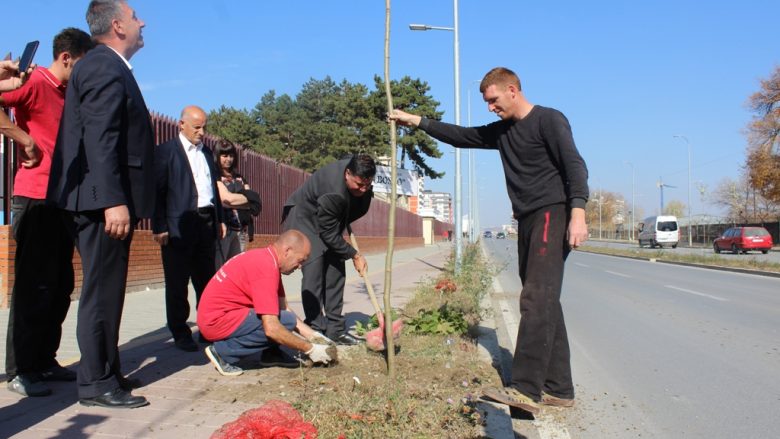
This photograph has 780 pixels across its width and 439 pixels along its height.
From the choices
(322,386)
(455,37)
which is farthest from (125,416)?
(455,37)

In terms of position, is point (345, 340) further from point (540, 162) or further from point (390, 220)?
point (540, 162)

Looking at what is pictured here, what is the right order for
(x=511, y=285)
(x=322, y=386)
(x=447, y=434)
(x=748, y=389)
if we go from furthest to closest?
(x=511, y=285), (x=748, y=389), (x=322, y=386), (x=447, y=434)

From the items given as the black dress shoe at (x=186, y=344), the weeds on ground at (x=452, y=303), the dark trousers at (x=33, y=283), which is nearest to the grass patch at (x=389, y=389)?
the weeds on ground at (x=452, y=303)

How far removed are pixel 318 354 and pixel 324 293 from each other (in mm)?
1406

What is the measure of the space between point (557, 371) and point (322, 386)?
147cm

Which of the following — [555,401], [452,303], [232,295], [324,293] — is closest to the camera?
[555,401]

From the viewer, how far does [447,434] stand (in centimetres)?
282

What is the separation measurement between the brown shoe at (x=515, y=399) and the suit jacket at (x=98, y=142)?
2.25m

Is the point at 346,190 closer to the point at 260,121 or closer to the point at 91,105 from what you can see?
the point at 91,105

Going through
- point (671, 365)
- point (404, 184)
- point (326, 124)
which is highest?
point (326, 124)

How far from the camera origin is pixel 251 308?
429cm

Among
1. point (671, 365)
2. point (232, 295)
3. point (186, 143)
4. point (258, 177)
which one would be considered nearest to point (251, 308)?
point (232, 295)

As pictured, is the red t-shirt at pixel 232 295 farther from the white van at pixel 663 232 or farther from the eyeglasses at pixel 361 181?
the white van at pixel 663 232

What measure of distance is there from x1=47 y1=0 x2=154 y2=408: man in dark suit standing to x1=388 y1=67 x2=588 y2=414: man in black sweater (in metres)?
1.57
